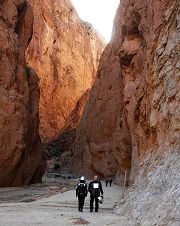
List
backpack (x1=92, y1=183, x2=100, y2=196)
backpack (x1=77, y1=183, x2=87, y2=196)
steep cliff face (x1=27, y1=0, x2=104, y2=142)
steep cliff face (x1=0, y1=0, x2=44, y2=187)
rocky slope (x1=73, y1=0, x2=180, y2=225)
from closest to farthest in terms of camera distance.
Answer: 1. rocky slope (x1=73, y1=0, x2=180, y2=225)
2. backpack (x1=92, y1=183, x2=100, y2=196)
3. backpack (x1=77, y1=183, x2=87, y2=196)
4. steep cliff face (x1=0, y1=0, x2=44, y2=187)
5. steep cliff face (x1=27, y1=0, x2=104, y2=142)

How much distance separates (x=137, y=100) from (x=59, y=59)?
205ft

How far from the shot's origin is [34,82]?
130 ft

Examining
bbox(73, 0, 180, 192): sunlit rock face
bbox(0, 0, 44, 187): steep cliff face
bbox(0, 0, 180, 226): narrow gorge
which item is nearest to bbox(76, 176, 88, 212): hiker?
bbox(0, 0, 180, 226): narrow gorge

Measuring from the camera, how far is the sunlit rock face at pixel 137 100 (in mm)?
15914

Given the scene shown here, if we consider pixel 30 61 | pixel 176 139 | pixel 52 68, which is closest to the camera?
pixel 176 139

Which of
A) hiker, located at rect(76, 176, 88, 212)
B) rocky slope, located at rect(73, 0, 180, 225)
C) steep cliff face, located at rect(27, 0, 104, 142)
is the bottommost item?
hiker, located at rect(76, 176, 88, 212)

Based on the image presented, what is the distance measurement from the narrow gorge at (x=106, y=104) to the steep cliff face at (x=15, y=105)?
0.09 metres

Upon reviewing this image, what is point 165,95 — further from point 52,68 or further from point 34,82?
point 52,68

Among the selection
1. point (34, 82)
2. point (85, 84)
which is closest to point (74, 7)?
point (85, 84)

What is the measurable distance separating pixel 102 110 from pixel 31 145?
13937mm

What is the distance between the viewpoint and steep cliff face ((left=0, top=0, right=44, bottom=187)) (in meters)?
30.4

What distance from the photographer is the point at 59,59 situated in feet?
288

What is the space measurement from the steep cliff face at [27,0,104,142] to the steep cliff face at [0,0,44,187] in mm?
39440

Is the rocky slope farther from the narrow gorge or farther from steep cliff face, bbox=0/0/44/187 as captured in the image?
steep cliff face, bbox=0/0/44/187
